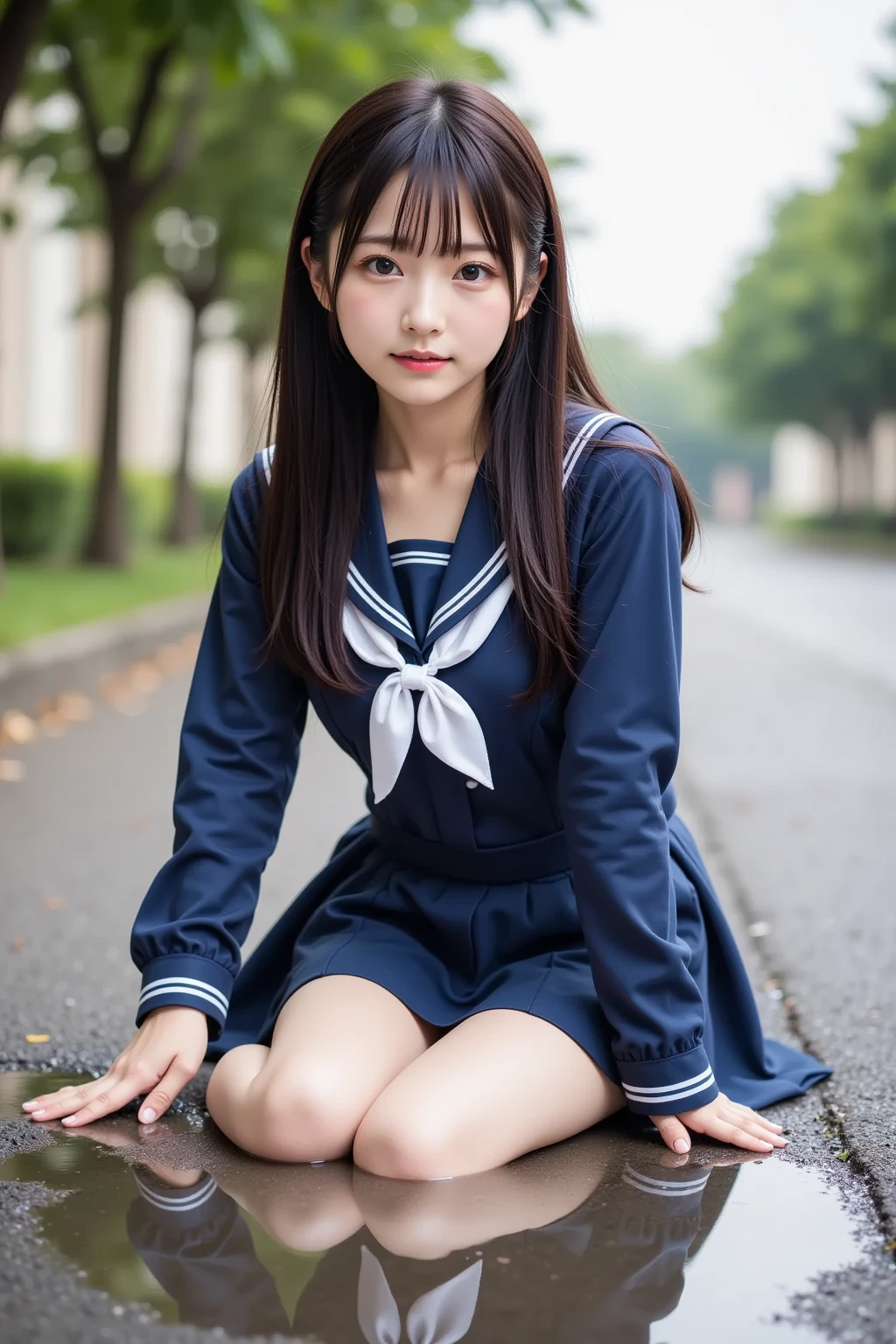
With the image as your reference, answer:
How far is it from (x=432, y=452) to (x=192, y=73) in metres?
12.5

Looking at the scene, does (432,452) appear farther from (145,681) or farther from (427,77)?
(145,681)

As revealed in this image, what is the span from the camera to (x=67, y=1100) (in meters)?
2.40

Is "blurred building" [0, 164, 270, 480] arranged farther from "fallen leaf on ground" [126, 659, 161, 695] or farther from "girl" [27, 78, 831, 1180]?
"girl" [27, 78, 831, 1180]

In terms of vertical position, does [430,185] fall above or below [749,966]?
above

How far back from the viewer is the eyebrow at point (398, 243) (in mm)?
2193

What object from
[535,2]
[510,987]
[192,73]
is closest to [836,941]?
[510,987]

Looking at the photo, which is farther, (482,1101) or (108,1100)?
(108,1100)

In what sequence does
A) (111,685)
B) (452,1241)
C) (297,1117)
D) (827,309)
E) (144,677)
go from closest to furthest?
(452,1241) < (297,1117) < (111,685) < (144,677) < (827,309)

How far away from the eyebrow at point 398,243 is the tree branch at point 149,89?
33.4ft

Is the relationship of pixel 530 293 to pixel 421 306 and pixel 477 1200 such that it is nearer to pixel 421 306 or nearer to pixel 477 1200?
pixel 421 306

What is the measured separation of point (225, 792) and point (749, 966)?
1.63 meters

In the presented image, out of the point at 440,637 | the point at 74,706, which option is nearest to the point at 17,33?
the point at 74,706

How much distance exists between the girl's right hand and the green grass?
15.9 ft

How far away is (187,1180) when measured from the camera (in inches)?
85.2
